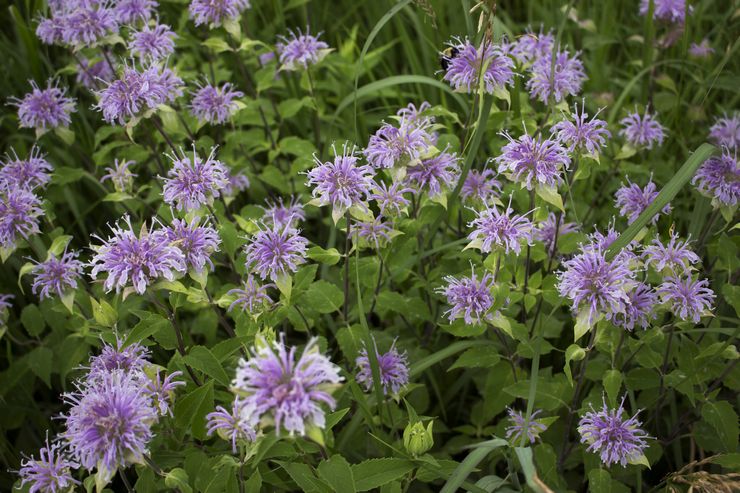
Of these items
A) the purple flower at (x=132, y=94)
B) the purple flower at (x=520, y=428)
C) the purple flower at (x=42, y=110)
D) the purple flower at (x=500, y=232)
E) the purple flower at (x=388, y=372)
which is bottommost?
→ the purple flower at (x=520, y=428)

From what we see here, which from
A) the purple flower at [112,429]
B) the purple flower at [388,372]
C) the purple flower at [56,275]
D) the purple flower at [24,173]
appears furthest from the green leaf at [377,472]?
the purple flower at [24,173]

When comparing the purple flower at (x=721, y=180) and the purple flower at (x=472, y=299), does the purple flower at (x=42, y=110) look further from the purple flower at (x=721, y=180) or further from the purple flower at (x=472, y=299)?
the purple flower at (x=721, y=180)

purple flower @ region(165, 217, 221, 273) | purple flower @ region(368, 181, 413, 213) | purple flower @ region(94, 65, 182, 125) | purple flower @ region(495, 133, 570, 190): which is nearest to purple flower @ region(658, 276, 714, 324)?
purple flower @ region(495, 133, 570, 190)

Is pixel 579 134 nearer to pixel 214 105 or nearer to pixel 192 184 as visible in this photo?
pixel 192 184

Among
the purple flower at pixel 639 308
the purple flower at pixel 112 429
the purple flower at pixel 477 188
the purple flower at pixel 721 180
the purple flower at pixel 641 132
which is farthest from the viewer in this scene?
the purple flower at pixel 641 132

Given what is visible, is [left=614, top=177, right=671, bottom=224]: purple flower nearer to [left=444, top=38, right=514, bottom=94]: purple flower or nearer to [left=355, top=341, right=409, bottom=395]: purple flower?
[left=444, top=38, right=514, bottom=94]: purple flower

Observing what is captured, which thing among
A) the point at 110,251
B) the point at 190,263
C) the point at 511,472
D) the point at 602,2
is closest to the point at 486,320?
the point at 511,472
